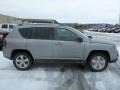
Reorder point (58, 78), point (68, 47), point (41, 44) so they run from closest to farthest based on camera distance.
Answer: point (58, 78)
point (68, 47)
point (41, 44)

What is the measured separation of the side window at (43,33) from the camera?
9.83 metres

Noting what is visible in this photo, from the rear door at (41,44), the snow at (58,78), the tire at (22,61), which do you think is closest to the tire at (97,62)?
the snow at (58,78)

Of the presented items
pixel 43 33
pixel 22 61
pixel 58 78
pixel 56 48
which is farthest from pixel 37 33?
pixel 58 78

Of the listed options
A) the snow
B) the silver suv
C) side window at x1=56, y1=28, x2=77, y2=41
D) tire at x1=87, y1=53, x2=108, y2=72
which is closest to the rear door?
the silver suv

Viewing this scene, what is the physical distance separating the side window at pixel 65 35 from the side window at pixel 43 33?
9.1 inches

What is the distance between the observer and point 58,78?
28.5ft

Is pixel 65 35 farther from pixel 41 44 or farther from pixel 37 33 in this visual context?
pixel 37 33

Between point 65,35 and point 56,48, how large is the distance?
60 cm

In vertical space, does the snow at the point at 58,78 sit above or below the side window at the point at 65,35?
below

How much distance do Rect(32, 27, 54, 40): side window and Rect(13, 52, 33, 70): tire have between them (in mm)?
781

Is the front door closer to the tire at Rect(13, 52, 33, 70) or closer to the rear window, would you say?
the rear window

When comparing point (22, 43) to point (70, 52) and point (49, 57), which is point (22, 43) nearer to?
point (49, 57)

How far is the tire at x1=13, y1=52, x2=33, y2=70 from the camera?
9.88 meters

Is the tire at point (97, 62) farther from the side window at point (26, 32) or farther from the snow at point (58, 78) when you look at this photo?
the side window at point (26, 32)
